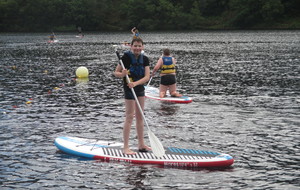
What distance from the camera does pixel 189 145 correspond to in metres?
11.0

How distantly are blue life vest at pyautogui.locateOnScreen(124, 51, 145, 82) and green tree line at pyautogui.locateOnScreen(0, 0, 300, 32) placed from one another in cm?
12394

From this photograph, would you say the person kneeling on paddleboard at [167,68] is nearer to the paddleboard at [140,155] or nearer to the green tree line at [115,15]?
the paddleboard at [140,155]

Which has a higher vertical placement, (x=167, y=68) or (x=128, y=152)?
(x=167, y=68)

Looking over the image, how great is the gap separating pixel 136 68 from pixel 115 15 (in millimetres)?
148298

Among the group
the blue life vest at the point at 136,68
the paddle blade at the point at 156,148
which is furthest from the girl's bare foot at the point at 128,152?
the blue life vest at the point at 136,68

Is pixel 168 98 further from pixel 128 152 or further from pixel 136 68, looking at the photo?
pixel 136 68

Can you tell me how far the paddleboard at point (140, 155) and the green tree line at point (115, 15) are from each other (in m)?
123

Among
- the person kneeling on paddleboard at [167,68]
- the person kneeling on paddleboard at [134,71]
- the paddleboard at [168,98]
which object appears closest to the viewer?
the person kneeling on paddleboard at [134,71]

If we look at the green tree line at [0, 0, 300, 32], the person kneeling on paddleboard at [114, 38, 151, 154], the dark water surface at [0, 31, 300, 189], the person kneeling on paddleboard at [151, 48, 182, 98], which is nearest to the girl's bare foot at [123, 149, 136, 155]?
the dark water surface at [0, 31, 300, 189]

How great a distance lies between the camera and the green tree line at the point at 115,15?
137 metres

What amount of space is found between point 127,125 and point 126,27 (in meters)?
137

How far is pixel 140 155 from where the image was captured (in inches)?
386

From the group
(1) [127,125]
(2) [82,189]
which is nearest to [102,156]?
(1) [127,125]

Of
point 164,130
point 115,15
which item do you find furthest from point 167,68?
point 115,15
